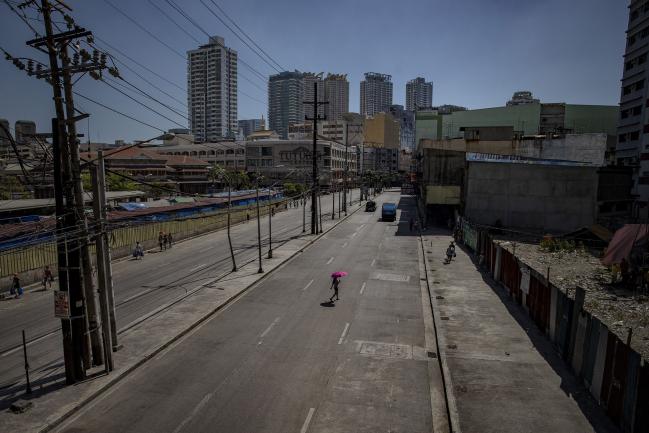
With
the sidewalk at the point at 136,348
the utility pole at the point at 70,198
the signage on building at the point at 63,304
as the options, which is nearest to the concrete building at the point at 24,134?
the utility pole at the point at 70,198

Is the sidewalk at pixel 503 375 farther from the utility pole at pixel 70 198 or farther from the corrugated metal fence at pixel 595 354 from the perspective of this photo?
the utility pole at pixel 70 198

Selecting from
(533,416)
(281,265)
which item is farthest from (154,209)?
(533,416)

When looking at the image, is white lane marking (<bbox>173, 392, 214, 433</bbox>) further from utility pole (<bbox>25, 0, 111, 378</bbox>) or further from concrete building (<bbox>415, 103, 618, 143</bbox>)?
concrete building (<bbox>415, 103, 618, 143</bbox>)

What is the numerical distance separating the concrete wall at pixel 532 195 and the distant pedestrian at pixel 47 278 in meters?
40.0

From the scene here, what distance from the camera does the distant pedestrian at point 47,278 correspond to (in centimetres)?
2539

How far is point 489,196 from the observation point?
47656 mm

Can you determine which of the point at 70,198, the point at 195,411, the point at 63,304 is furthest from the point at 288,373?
the point at 70,198

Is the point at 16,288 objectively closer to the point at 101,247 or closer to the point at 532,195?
the point at 101,247

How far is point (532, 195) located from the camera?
4650 cm

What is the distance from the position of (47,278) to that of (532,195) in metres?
44.8

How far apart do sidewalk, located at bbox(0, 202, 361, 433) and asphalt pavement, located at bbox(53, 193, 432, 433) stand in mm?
366

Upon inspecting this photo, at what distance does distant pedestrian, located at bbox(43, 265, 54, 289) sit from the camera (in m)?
25.4

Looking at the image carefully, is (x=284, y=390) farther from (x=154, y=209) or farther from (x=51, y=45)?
(x=154, y=209)

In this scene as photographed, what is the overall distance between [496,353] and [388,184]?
168350 millimetres
